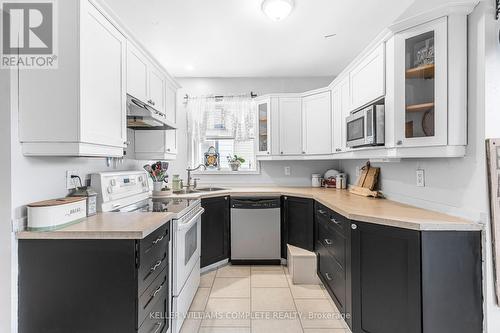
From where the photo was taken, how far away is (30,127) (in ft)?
4.62

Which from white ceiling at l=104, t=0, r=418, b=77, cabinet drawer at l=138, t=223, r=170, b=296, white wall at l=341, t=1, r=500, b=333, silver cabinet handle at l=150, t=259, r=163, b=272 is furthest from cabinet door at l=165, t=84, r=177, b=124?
white wall at l=341, t=1, r=500, b=333

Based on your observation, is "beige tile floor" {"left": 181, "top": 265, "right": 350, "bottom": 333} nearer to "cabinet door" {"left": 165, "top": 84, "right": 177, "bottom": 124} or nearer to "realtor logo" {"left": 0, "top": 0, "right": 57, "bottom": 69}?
"cabinet door" {"left": 165, "top": 84, "right": 177, "bottom": 124}

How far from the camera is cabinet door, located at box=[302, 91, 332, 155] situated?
327 cm

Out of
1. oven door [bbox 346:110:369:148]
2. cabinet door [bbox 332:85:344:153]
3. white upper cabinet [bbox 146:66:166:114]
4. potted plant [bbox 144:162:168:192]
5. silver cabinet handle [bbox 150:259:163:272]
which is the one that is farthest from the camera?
cabinet door [bbox 332:85:344:153]

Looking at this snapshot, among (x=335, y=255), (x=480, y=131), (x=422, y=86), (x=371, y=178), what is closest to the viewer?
(x=480, y=131)

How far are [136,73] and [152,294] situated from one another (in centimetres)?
171

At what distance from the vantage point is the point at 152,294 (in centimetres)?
158

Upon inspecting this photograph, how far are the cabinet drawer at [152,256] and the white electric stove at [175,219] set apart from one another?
5.5 inches

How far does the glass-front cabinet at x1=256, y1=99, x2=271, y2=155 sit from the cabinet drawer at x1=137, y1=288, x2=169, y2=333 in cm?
229

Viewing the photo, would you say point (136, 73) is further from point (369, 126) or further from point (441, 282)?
point (441, 282)

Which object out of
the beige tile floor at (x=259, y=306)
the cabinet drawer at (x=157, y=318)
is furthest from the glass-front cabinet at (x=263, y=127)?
the cabinet drawer at (x=157, y=318)

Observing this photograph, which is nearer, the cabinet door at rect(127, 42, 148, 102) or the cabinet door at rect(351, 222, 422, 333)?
the cabinet door at rect(351, 222, 422, 333)

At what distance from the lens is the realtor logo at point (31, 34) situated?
4.52 ft

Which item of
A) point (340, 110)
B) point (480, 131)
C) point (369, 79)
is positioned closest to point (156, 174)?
point (340, 110)
